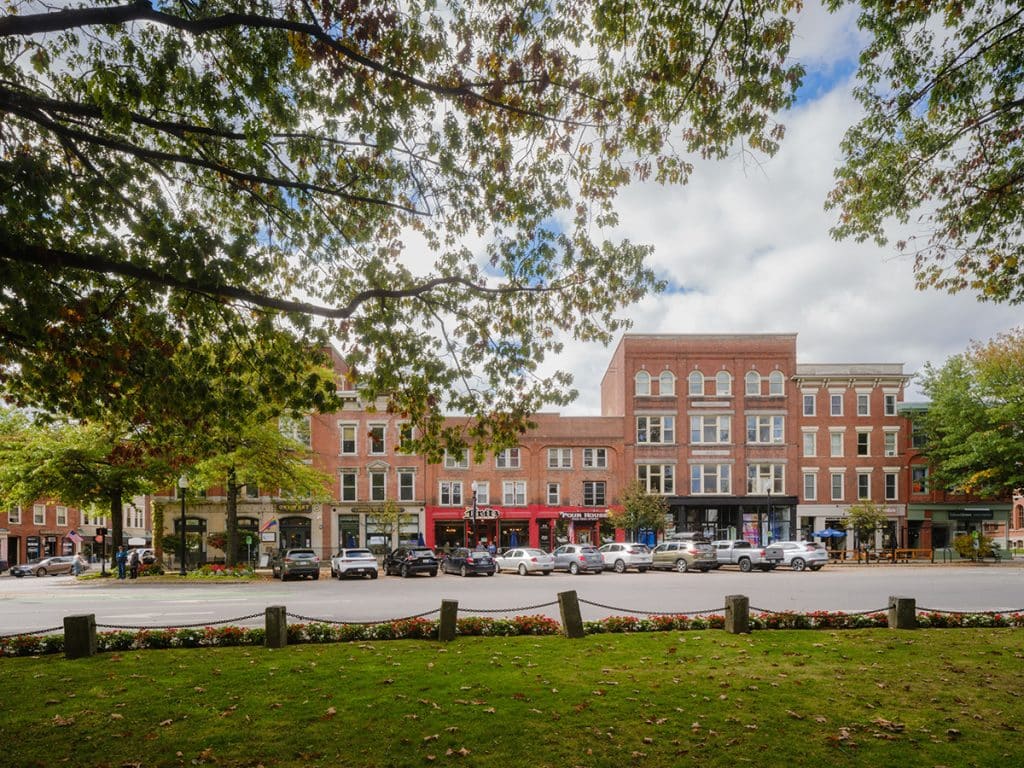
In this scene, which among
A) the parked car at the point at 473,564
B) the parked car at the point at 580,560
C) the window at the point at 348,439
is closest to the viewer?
the parked car at the point at 473,564

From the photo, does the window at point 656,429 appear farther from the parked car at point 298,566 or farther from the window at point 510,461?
the parked car at point 298,566

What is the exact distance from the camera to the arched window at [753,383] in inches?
1933

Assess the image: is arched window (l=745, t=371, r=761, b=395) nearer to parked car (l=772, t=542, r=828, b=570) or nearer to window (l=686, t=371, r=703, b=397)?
window (l=686, t=371, r=703, b=397)

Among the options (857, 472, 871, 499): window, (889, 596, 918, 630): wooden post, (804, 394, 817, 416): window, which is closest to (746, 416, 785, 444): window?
(804, 394, 817, 416): window

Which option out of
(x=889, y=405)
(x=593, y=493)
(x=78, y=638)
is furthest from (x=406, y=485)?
→ (x=78, y=638)

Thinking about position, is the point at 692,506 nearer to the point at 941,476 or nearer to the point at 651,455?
the point at 651,455

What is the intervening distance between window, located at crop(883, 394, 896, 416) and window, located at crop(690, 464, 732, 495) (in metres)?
11.7

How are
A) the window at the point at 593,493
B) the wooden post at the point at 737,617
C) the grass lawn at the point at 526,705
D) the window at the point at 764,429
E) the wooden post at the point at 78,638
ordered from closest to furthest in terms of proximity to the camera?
the grass lawn at the point at 526,705
the wooden post at the point at 78,638
the wooden post at the point at 737,617
the window at the point at 593,493
the window at the point at 764,429

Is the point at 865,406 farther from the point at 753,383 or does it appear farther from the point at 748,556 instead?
the point at 748,556

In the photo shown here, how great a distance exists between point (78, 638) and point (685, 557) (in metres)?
27.6

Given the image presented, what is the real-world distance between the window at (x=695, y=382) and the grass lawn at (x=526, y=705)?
3839 centimetres

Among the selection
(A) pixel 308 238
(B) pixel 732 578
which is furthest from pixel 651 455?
(A) pixel 308 238

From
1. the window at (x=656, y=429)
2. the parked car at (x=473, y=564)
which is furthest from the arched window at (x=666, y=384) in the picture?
the parked car at (x=473, y=564)

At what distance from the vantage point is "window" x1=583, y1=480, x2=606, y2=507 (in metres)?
48.2
